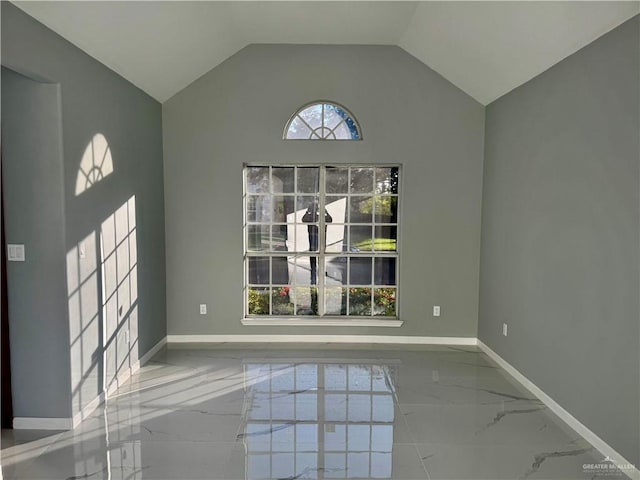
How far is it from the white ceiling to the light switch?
1.37m

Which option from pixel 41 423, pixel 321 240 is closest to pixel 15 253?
pixel 41 423

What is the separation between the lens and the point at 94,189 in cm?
332

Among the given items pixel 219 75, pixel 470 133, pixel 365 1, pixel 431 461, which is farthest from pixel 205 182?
pixel 431 461

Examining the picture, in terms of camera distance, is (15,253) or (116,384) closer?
(15,253)

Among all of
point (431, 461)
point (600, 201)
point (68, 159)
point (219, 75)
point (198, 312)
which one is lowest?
point (431, 461)

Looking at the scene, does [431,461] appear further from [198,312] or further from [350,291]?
[198,312]

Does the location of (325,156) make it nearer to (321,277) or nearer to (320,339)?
(321,277)

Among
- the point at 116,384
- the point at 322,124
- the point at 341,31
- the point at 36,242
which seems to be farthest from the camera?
the point at 322,124

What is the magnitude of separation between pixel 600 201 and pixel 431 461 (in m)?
1.88

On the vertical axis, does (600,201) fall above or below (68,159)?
below

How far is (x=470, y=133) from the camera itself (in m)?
4.77

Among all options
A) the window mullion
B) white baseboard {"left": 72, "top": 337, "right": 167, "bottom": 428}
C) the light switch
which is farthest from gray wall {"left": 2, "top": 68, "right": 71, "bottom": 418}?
the window mullion

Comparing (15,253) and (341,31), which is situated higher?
(341,31)

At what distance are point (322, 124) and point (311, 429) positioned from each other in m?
3.06
